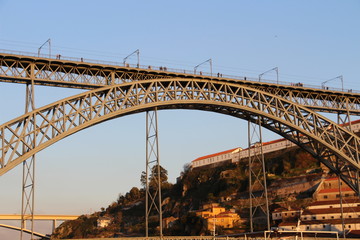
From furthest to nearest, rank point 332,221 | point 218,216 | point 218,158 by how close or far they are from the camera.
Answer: point 218,158, point 218,216, point 332,221

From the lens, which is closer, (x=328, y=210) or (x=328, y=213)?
(x=328, y=213)

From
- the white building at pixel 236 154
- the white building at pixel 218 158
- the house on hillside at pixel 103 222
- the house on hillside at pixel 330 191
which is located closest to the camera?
the house on hillside at pixel 330 191

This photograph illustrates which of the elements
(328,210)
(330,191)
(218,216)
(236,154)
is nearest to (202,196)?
(236,154)

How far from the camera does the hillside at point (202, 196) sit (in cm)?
9475

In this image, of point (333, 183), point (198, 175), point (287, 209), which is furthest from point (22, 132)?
point (198, 175)

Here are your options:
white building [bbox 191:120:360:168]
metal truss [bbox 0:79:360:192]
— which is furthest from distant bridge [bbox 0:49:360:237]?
white building [bbox 191:120:360:168]

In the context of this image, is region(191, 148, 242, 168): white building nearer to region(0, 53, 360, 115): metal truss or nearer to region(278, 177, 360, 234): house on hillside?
region(278, 177, 360, 234): house on hillside

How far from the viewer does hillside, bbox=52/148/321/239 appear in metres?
94.8

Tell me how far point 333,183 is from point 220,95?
50.7 metres

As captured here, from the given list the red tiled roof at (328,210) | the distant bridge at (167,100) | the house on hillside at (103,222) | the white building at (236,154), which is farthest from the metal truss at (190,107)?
the house on hillside at (103,222)

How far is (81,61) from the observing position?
42.0m

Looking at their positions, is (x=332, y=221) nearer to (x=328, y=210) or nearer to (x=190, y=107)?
(x=328, y=210)

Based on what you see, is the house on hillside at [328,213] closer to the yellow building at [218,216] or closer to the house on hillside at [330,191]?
the house on hillside at [330,191]

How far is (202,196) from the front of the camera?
375 feet
